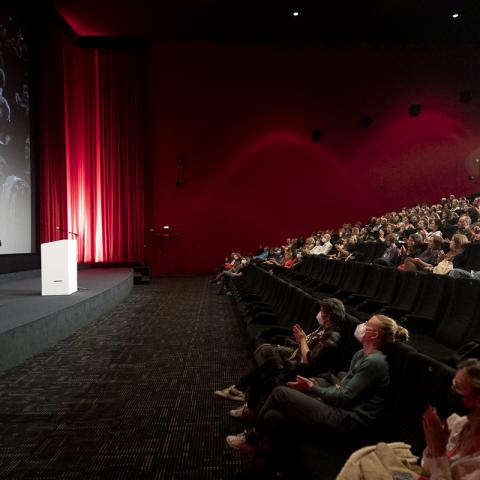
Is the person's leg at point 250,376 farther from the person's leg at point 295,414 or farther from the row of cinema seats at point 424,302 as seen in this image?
the row of cinema seats at point 424,302

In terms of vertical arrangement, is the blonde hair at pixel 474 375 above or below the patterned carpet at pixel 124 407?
above

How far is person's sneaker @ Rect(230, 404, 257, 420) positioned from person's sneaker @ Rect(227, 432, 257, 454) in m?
0.23

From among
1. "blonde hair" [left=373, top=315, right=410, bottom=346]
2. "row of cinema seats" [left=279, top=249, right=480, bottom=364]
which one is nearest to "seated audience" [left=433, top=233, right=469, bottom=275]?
"row of cinema seats" [left=279, top=249, right=480, bottom=364]

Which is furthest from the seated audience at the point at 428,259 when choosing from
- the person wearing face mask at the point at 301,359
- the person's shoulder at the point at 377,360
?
the person's shoulder at the point at 377,360

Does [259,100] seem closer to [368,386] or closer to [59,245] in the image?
[59,245]

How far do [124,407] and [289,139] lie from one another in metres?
10.6

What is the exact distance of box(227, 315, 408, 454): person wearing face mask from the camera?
207cm

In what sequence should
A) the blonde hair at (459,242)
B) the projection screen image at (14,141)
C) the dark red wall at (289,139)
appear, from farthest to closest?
1. the dark red wall at (289,139)
2. the projection screen image at (14,141)
3. the blonde hair at (459,242)

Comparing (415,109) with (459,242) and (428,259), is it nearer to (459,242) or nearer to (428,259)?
(428,259)

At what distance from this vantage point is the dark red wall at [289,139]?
1275cm

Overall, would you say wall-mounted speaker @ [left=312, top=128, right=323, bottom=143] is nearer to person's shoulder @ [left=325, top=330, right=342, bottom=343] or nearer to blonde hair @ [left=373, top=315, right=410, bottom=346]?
person's shoulder @ [left=325, top=330, right=342, bottom=343]

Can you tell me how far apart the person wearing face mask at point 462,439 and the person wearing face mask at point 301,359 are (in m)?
1.29

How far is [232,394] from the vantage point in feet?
11.1

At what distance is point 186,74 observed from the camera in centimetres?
1275
